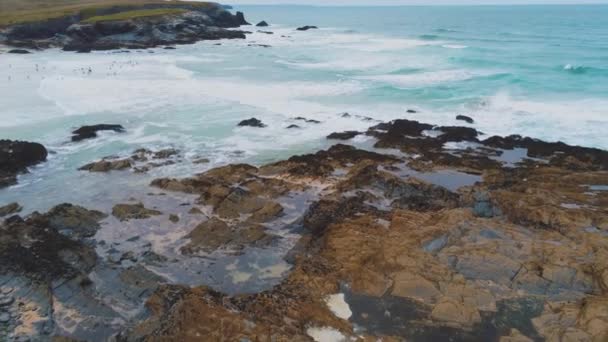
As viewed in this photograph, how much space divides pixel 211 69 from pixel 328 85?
1420cm

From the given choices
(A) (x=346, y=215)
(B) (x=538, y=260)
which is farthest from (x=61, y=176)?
(B) (x=538, y=260)

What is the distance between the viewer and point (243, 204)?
16141 millimetres

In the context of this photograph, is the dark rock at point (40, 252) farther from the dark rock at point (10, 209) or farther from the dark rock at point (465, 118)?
the dark rock at point (465, 118)

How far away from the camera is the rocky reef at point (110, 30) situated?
65938 millimetres

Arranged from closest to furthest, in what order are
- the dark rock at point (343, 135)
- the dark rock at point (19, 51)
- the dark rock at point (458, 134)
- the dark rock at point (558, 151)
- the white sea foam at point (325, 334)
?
the white sea foam at point (325, 334) → the dark rock at point (558, 151) → the dark rock at point (458, 134) → the dark rock at point (343, 135) → the dark rock at point (19, 51)

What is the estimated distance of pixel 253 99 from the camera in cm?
3384

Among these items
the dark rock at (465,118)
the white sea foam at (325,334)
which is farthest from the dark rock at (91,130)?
the dark rock at (465,118)

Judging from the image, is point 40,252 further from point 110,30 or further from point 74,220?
point 110,30

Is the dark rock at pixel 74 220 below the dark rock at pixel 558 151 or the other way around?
below

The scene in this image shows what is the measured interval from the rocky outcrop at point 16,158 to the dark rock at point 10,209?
263 cm

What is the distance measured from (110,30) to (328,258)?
70.3m

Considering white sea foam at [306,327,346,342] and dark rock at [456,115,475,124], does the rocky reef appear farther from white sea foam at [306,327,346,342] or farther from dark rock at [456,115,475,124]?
white sea foam at [306,327,346,342]

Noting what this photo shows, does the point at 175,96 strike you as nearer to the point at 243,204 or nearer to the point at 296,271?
the point at 243,204

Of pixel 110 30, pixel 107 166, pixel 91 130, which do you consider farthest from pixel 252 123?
pixel 110 30
